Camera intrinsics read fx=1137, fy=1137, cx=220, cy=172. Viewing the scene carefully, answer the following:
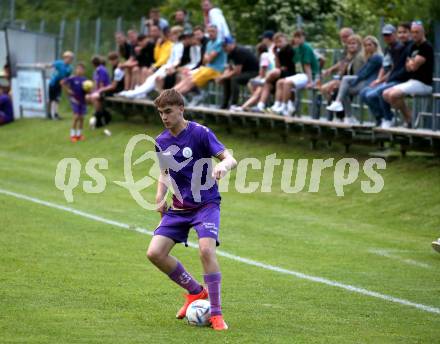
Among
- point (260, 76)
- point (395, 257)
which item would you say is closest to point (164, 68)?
point (260, 76)

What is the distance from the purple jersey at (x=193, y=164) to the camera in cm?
911

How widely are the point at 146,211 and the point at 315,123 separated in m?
5.03

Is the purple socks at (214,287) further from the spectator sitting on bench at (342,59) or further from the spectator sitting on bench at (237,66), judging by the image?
the spectator sitting on bench at (237,66)

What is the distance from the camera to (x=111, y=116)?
104 ft

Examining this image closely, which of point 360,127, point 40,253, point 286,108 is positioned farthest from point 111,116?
point 40,253

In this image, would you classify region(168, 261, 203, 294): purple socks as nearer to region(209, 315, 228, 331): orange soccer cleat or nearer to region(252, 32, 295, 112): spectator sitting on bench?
region(209, 315, 228, 331): orange soccer cleat

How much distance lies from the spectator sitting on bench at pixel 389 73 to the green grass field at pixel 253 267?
99 centimetres

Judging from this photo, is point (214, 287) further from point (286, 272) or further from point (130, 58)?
point (130, 58)

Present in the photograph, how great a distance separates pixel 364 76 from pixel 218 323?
11.9 meters

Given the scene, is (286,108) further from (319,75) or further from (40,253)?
(40,253)

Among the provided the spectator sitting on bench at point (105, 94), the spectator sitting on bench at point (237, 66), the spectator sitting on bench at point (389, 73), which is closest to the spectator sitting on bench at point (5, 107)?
the spectator sitting on bench at point (105, 94)

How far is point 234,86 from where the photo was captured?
25000mm

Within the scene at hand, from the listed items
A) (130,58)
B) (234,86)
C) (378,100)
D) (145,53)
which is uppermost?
(378,100)

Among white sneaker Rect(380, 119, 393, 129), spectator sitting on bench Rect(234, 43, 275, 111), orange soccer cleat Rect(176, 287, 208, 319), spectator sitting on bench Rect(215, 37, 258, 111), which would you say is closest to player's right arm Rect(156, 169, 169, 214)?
orange soccer cleat Rect(176, 287, 208, 319)
